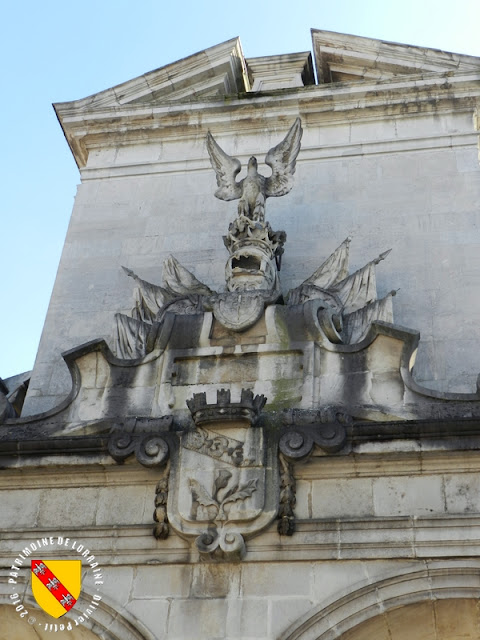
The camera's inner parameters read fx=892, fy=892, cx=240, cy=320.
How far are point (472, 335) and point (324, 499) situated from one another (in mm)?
3204

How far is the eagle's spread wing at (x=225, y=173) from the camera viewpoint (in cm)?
1077

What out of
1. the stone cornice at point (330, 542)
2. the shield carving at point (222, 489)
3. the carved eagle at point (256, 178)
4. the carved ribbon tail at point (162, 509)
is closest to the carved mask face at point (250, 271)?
the carved eagle at point (256, 178)

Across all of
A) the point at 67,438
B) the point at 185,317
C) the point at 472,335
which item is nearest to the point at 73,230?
the point at 185,317

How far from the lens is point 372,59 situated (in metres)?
13.7

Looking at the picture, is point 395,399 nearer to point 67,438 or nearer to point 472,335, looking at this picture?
point 472,335

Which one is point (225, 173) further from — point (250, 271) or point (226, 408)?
point (226, 408)

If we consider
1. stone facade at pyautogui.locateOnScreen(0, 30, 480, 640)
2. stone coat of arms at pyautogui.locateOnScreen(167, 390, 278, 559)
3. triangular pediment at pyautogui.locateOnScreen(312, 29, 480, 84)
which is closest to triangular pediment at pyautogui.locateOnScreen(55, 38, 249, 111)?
triangular pediment at pyautogui.locateOnScreen(312, 29, 480, 84)

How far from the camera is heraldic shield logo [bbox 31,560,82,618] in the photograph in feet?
24.8

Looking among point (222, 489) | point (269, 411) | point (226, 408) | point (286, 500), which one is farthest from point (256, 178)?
point (286, 500)

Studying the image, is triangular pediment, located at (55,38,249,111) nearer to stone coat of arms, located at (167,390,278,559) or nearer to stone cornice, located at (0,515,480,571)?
stone coat of arms, located at (167,390,278,559)

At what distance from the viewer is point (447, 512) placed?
24.3ft

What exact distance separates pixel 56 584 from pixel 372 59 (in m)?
9.44

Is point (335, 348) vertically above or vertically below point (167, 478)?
above

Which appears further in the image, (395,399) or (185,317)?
(185,317)
